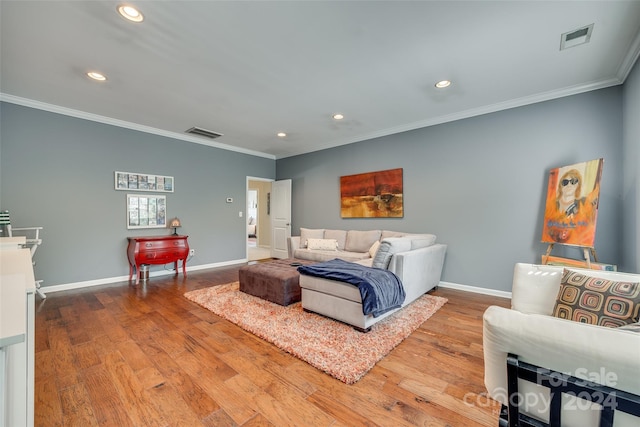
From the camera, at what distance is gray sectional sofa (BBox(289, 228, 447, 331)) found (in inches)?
101

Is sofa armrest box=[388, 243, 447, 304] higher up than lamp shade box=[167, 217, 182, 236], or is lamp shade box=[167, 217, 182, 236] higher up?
lamp shade box=[167, 217, 182, 236]

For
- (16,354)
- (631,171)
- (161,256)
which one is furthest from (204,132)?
(631,171)

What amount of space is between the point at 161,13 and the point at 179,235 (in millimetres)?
3784

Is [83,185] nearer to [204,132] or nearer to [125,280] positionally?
[125,280]

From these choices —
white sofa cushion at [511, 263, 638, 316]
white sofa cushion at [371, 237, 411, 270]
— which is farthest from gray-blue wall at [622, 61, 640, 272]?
white sofa cushion at [371, 237, 411, 270]

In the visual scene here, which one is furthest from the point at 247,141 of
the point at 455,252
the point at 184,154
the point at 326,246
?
the point at 455,252

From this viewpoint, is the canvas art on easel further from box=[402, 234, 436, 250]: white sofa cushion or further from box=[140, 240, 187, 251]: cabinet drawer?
box=[140, 240, 187, 251]: cabinet drawer

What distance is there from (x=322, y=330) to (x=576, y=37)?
3483 millimetres

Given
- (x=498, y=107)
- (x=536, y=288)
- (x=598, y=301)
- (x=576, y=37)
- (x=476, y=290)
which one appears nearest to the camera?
(x=598, y=301)

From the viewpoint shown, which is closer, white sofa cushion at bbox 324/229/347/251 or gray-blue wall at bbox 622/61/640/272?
gray-blue wall at bbox 622/61/640/272

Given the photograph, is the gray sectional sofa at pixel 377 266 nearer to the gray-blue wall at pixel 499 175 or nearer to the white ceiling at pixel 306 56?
the gray-blue wall at pixel 499 175

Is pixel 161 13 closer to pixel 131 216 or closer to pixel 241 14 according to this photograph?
pixel 241 14

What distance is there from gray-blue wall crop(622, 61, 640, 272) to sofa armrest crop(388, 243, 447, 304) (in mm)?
1827

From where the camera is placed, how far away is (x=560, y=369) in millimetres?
723
